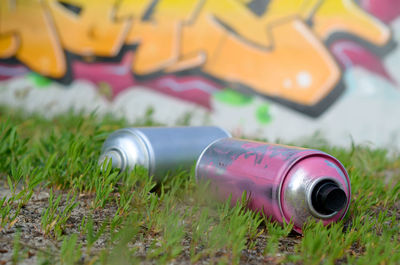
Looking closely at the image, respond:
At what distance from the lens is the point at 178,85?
6.01m

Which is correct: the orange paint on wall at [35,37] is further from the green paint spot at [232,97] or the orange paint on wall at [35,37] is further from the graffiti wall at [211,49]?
the green paint spot at [232,97]

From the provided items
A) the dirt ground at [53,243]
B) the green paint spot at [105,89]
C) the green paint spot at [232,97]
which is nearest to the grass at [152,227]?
the dirt ground at [53,243]

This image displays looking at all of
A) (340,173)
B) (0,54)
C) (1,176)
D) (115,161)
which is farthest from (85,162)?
(0,54)

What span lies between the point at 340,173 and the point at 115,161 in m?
1.20

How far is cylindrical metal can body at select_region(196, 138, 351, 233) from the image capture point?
5.98 feet

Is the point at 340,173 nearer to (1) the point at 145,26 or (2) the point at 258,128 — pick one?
(2) the point at 258,128

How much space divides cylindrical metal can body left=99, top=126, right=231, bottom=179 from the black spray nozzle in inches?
35.1

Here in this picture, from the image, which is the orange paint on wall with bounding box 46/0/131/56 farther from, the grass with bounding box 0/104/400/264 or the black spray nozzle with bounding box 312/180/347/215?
the black spray nozzle with bounding box 312/180/347/215

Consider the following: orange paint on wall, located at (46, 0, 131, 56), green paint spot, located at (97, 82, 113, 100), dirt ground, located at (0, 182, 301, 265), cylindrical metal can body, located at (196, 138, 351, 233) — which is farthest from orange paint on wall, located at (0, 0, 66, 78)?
cylindrical metal can body, located at (196, 138, 351, 233)

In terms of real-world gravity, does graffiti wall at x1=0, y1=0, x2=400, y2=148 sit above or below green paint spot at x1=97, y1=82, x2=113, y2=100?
above

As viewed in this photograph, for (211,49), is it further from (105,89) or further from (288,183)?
(288,183)

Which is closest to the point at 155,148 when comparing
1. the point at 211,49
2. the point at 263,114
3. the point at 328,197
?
the point at 328,197

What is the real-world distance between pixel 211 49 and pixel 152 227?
14.1ft

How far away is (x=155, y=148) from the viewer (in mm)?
2383
